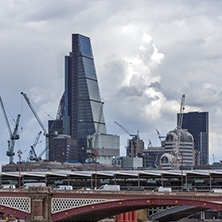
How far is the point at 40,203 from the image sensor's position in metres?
148

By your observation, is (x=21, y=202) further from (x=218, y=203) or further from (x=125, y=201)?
(x=218, y=203)

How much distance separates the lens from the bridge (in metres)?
144

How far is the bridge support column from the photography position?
146875 mm

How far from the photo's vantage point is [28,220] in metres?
148

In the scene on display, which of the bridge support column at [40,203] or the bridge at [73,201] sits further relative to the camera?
the bridge support column at [40,203]

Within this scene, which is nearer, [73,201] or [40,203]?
[40,203]

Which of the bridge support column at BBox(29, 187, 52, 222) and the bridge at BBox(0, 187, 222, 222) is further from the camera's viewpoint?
the bridge support column at BBox(29, 187, 52, 222)

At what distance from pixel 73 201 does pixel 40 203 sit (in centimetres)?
692

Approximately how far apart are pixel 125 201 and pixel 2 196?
27920 millimetres

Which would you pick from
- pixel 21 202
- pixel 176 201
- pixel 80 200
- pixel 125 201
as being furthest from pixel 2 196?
pixel 176 201

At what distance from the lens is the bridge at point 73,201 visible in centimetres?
14362

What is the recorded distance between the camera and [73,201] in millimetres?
148250

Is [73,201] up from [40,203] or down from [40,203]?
up

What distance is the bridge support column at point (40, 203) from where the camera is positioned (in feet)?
482
